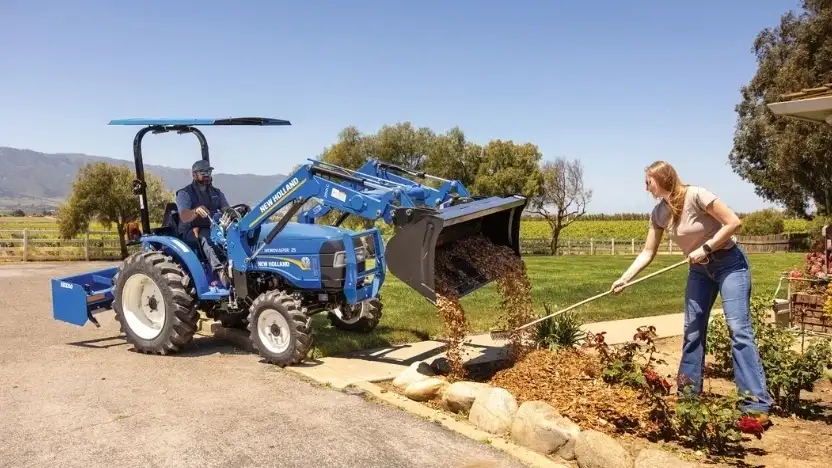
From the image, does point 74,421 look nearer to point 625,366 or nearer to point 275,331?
point 275,331

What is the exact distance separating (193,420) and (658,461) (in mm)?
3456

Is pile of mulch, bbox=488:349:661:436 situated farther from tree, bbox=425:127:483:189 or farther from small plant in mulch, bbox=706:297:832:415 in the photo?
tree, bbox=425:127:483:189

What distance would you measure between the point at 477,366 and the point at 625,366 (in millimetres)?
1990

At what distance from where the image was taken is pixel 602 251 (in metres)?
41.0

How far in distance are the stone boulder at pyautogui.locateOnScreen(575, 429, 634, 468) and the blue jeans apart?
1.17 metres

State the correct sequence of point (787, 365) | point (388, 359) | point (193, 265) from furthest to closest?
point (193, 265), point (388, 359), point (787, 365)

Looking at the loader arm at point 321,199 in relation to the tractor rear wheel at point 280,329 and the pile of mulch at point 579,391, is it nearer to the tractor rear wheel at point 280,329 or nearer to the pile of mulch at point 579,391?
the tractor rear wheel at point 280,329

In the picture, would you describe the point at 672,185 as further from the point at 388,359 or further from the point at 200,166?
the point at 200,166

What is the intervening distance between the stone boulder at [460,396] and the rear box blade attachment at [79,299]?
5191 mm

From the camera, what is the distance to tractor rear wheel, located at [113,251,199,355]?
779 centimetres

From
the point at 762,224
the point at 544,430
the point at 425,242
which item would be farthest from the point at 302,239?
the point at 762,224

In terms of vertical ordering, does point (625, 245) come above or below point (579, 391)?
above

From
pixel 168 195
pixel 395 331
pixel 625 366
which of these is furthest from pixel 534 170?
pixel 625 366

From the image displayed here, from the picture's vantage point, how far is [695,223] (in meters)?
5.10
